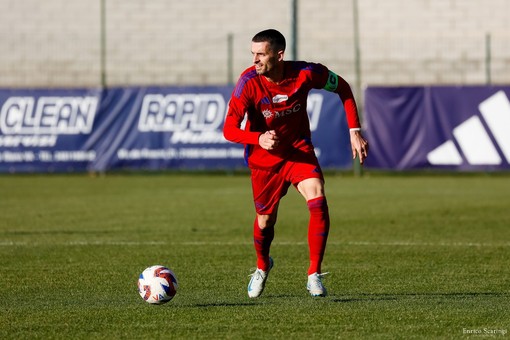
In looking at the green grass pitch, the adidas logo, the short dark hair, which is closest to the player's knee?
the green grass pitch

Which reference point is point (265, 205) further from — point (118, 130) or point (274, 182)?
point (118, 130)

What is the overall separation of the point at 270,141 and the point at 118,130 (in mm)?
18074

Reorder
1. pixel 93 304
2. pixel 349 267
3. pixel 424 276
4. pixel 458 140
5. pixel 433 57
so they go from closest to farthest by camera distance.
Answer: pixel 93 304, pixel 424 276, pixel 349 267, pixel 458 140, pixel 433 57

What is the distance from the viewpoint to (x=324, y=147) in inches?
1007

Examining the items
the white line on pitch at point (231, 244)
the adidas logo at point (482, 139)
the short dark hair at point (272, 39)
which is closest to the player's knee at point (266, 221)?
the short dark hair at point (272, 39)

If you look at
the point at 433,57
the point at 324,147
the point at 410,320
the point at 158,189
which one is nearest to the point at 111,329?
the point at 410,320

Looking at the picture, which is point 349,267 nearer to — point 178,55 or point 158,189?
point 158,189

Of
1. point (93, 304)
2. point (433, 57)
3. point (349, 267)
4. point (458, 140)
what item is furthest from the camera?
point (433, 57)

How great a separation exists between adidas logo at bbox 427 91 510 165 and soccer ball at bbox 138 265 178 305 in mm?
17433

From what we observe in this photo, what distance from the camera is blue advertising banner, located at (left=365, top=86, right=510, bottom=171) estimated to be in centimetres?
2478

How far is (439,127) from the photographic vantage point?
25250mm

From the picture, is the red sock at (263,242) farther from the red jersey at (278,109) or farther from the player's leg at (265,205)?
the red jersey at (278,109)

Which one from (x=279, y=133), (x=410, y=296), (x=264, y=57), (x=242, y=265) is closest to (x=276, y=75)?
(x=264, y=57)

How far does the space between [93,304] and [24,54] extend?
24.6 metres
